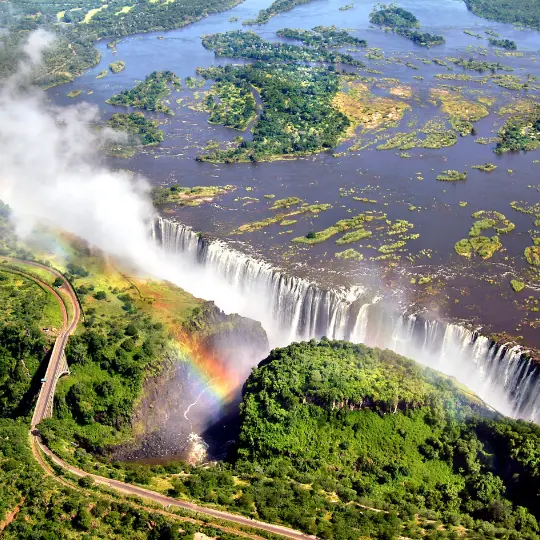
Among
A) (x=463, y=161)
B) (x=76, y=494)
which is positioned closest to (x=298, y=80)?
(x=463, y=161)

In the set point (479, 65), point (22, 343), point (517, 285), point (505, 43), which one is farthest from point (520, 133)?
point (22, 343)

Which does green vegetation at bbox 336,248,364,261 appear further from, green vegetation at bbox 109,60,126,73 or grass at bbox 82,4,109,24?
grass at bbox 82,4,109,24

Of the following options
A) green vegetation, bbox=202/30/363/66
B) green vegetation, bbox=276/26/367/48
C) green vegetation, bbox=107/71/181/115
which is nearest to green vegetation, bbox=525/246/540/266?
green vegetation, bbox=107/71/181/115

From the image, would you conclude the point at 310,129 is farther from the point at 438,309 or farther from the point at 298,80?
the point at 438,309

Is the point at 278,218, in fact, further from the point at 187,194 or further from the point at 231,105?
the point at 231,105

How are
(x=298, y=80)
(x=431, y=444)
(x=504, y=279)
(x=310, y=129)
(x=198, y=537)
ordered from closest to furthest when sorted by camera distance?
(x=198, y=537) < (x=431, y=444) < (x=504, y=279) < (x=310, y=129) < (x=298, y=80)

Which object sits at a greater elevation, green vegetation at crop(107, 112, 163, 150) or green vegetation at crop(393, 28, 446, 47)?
green vegetation at crop(393, 28, 446, 47)
